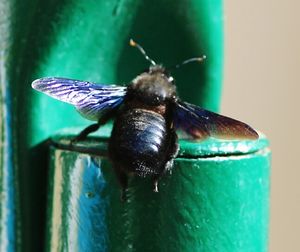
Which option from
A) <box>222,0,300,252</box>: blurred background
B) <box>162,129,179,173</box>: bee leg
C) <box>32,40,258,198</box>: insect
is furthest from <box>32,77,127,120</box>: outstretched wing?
<box>222,0,300,252</box>: blurred background

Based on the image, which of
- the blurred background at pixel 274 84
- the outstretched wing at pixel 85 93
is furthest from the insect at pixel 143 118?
the blurred background at pixel 274 84

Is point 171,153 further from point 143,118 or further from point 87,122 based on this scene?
point 87,122

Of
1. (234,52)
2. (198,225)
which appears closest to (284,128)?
(234,52)

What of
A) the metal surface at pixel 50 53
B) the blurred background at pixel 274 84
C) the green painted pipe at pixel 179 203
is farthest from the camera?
the blurred background at pixel 274 84

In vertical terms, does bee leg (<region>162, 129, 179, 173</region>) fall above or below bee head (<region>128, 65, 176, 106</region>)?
below

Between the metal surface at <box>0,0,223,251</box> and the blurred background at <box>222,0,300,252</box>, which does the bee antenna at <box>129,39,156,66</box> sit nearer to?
the metal surface at <box>0,0,223,251</box>

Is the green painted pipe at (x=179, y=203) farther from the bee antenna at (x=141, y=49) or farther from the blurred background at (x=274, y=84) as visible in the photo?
the blurred background at (x=274, y=84)

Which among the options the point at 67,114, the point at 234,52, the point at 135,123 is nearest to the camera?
the point at 135,123

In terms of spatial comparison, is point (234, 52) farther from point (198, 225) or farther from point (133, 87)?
point (198, 225)
